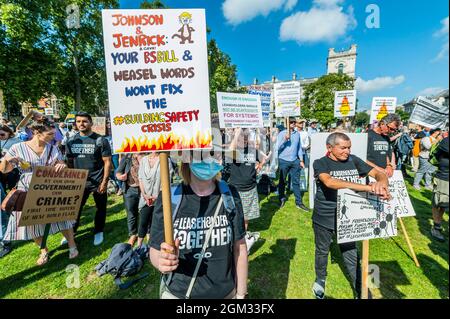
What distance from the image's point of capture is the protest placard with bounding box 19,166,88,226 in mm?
2953

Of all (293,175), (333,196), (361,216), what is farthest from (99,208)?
(293,175)

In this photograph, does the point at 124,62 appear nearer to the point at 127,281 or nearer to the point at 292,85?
the point at 127,281

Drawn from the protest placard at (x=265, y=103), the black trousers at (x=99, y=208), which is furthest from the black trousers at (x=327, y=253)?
the protest placard at (x=265, y=103)

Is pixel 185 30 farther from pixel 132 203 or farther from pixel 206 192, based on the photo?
pixel 132 203

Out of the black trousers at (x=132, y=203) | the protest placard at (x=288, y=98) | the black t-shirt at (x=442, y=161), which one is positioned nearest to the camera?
the black t-shirt at (x=442, y=161)

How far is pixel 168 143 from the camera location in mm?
1461

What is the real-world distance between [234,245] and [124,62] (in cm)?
154

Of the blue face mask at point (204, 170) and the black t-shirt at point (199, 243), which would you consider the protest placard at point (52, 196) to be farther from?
the blue face mask at point (204, 170)

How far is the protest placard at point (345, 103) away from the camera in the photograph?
7590 millimetres

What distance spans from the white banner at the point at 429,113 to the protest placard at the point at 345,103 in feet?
16.8

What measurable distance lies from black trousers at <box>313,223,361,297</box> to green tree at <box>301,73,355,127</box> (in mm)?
47617

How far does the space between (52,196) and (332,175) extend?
3.94 meters

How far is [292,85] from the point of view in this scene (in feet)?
19.9
